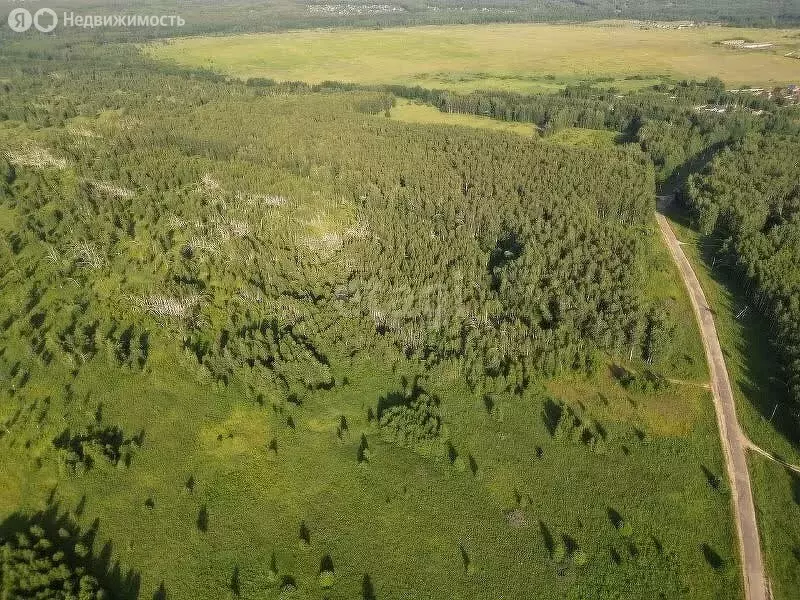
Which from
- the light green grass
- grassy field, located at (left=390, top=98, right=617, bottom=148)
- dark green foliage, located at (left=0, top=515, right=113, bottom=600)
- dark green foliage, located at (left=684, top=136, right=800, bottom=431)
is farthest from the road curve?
the light green grass

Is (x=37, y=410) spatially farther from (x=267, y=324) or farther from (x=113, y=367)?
(x=267, y=324)

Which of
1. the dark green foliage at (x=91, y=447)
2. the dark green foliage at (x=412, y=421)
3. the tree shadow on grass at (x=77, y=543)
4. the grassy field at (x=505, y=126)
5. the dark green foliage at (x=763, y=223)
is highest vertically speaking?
the grassy field at (x=505, y=126)

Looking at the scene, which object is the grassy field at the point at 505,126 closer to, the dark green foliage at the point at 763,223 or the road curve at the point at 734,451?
the dark green foliage at the point at 763,223

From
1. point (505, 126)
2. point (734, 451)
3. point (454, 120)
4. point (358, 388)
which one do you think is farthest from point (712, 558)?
point (454, 120)

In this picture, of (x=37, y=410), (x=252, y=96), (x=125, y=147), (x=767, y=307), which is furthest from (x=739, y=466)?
(x=252, y=96)

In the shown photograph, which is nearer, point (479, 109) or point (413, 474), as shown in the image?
point (413, 474)

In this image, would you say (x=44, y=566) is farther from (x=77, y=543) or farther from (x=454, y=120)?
(x=454, y=120)

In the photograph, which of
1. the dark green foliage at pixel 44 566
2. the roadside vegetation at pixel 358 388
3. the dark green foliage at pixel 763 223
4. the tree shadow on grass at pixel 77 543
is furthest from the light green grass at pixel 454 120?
the dark green foliage at pixel 44 566
